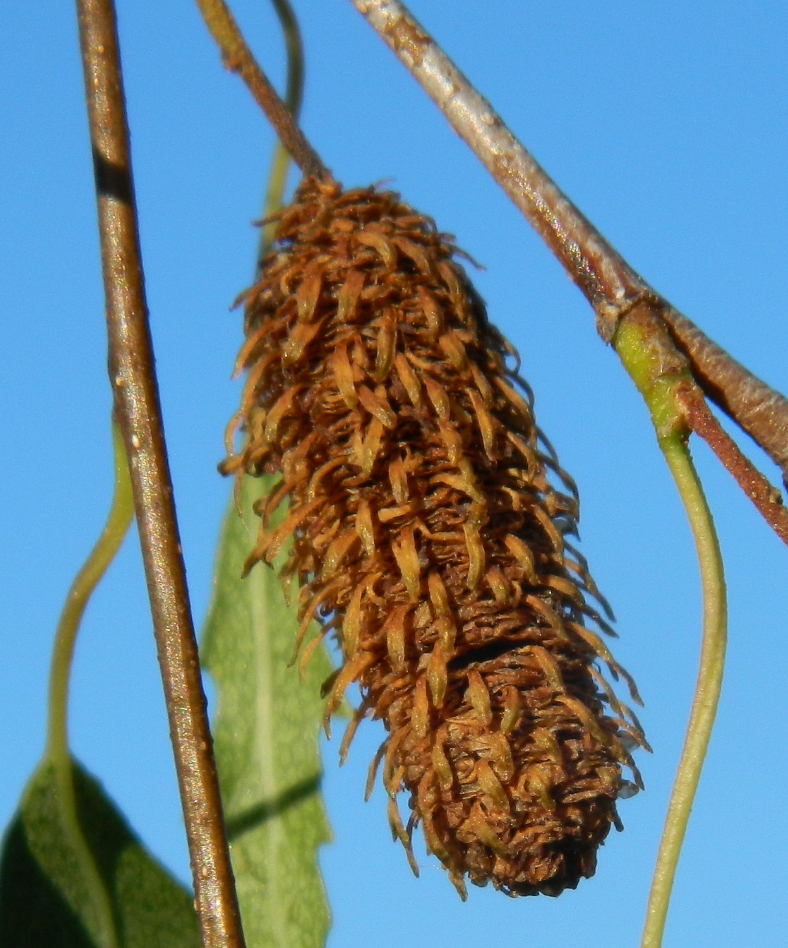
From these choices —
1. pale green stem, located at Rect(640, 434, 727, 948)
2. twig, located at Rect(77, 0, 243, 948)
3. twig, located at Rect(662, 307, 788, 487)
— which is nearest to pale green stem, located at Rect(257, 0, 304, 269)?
twig, located at Rect(77, 0, 243, 948)

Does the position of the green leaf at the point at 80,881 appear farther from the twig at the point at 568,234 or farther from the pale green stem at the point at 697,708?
the twig at the point at 568,234

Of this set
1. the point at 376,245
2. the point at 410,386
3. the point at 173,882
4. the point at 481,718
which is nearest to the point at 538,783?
the point at 481,718

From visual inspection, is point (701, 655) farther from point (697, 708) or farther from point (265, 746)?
point (265, 746)

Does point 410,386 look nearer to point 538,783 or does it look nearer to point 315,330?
point 315,330

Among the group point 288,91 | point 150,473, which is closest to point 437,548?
point 150,473

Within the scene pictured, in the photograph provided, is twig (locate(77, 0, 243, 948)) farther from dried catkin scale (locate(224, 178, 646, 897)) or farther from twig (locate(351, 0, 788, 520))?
twig (locate(351, 0, 788, 520))

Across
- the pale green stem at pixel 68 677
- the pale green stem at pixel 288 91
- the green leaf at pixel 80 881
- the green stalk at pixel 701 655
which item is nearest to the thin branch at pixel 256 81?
the pale green stem at pixel 288 91
